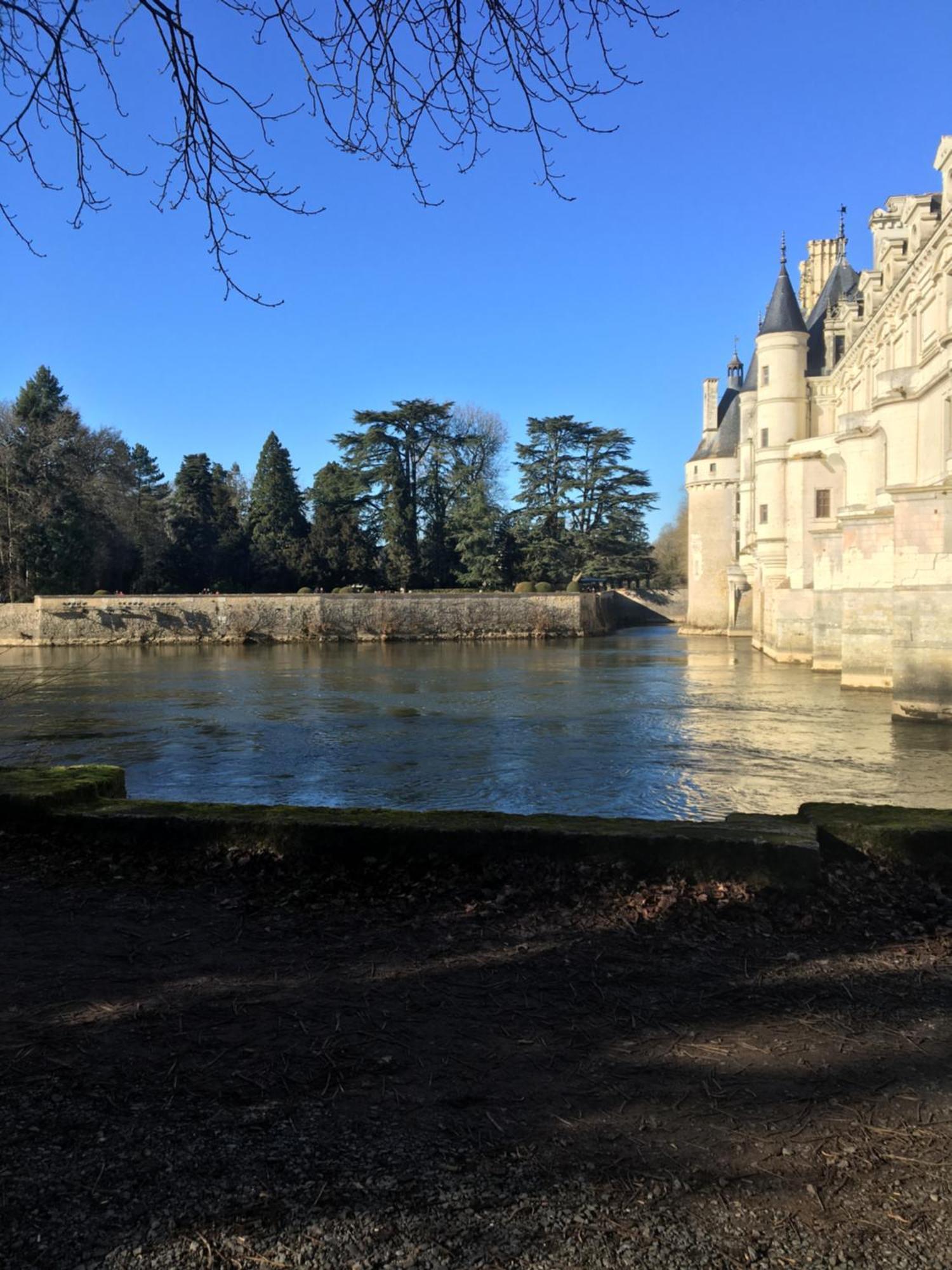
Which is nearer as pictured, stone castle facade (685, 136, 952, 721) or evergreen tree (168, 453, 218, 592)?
stone castle facade (685, 136, 952, 721)

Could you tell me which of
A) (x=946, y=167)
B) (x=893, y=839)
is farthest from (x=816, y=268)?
(x=893, y=839)

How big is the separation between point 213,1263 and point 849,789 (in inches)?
455

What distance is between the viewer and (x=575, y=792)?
40.8 feet

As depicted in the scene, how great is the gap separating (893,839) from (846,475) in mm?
25766

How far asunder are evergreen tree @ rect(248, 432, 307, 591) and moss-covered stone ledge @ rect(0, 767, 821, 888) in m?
55.9

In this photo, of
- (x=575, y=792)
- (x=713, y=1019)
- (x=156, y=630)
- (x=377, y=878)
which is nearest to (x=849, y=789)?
(x=575, y=792)

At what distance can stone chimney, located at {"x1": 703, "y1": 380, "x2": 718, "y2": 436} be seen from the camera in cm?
5175

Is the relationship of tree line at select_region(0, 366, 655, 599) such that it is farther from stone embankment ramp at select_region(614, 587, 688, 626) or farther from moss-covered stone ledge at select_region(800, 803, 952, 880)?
moss-covered stone ledge at select_region(800, 803, 952, 880)

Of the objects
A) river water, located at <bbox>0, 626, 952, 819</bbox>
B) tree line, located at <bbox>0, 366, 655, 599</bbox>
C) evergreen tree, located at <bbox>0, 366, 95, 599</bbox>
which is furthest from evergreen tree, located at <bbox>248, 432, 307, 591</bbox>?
river water, located at <bbox>0, 626, 952, 819</bbox>

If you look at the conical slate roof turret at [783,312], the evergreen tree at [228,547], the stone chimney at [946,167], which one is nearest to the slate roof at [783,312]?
the conical slate roof turret at [783,312]

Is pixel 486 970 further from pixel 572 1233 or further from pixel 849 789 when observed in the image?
pixel 849 789

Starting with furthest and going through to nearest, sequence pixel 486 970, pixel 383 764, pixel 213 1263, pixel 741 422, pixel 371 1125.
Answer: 1. pixel 741 422
2. pixel 383 764
3. pixel 486 970
4. pixel 371 1125
5. pixel 213 1263

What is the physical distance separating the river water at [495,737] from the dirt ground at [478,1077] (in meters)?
4.49

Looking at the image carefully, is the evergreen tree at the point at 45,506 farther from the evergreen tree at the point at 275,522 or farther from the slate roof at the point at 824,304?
the slate roof at the point at 824,304
